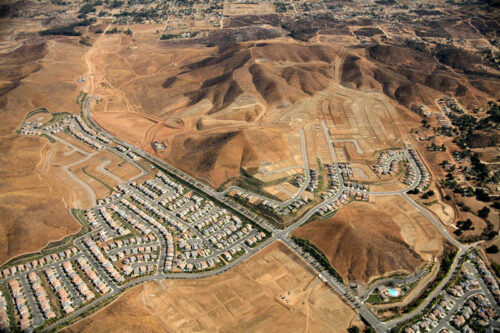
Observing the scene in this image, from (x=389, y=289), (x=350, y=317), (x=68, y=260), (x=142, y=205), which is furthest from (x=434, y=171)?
(x=68, y=260)

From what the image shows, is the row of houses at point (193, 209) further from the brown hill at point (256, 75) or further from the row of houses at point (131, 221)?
the brown hill at point (256, 75)

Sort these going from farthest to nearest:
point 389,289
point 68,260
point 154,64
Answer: point 154,64 → point 68,260 → point 389,289

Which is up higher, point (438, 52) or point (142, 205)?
point (438, 52)

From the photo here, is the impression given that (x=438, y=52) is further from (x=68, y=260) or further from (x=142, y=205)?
(x=68, y=260)

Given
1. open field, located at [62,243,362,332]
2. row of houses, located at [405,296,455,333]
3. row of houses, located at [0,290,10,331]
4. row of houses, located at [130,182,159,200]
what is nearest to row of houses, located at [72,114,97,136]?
row of houses, located at [130,182,159,200]

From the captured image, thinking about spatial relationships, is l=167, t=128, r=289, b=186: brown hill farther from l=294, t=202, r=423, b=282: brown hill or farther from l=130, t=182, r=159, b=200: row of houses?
l=294, t=202, r=423, b=282: brown hill

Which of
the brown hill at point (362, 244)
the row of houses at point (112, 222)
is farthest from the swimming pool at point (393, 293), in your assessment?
the row of houses at point (112, 222)
